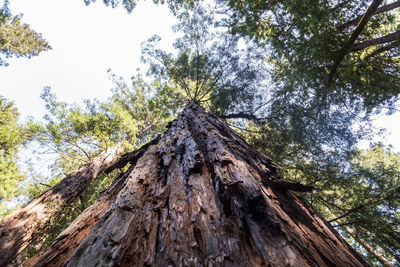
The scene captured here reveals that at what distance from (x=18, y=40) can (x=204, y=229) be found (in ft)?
62.8

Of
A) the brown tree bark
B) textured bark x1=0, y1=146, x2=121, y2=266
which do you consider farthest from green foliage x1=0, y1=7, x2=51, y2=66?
the brown tree bark

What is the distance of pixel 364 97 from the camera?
6.01 m

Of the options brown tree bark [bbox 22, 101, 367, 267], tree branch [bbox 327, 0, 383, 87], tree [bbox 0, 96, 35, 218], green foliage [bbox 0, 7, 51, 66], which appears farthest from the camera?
green foliage [bbox 0, 7, 51, 66]

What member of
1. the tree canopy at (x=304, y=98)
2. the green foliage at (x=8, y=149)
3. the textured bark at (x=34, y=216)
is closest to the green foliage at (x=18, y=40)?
the green foliage at (x=8, y=149)

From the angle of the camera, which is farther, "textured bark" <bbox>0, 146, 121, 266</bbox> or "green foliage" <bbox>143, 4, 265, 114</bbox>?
"green foliage" <bbox>143, 4, 265, 114</bbox>

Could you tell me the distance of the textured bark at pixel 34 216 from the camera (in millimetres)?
3188

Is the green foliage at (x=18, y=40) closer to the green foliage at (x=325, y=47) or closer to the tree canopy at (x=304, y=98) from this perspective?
the tree canopy at (x=304, y=98)

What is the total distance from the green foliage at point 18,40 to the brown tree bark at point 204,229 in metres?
17.2

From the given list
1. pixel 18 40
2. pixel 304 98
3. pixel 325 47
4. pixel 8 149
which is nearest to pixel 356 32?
pixel 325 47

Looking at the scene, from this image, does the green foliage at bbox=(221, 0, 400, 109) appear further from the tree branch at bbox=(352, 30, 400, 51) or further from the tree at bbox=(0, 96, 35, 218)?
the tree at bbox=(0, 96, 35, 218)

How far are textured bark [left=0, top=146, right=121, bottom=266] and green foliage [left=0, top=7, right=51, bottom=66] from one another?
45.6 ft

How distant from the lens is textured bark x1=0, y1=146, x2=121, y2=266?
319 cm

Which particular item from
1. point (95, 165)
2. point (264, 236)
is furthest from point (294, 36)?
point (95, 165)

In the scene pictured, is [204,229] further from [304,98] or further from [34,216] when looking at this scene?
[304,98]
